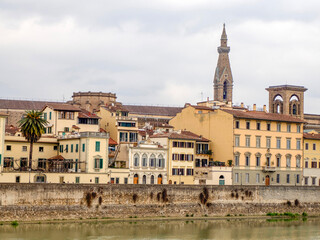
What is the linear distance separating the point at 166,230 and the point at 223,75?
113783mm

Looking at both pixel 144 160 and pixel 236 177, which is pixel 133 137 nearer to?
pixel 144 160

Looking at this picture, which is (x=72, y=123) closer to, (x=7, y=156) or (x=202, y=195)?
(x=7, y=156)

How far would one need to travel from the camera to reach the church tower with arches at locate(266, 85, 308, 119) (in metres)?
159

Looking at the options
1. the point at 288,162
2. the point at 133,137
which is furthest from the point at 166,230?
the point at 288,162

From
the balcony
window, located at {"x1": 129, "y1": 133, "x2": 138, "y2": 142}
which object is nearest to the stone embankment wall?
the balcony

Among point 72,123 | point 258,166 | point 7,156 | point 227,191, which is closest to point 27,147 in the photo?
point 7,156

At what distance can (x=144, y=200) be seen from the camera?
85875 mm

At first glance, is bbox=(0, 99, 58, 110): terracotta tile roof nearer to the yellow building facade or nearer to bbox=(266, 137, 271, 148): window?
bbox=(266, 137, 271, 148): window

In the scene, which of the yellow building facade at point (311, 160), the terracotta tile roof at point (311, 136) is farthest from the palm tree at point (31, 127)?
Result: the terracotta tile roof at point (311, 136)

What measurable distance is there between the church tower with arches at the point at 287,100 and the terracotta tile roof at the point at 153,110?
782 inches

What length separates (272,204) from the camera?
96.2m

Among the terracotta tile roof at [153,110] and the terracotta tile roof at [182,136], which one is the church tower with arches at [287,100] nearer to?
the terracotta tile roof at [153,110]

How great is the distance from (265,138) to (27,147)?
102 feet

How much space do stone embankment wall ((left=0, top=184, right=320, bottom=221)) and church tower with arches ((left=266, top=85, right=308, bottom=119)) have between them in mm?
59929
